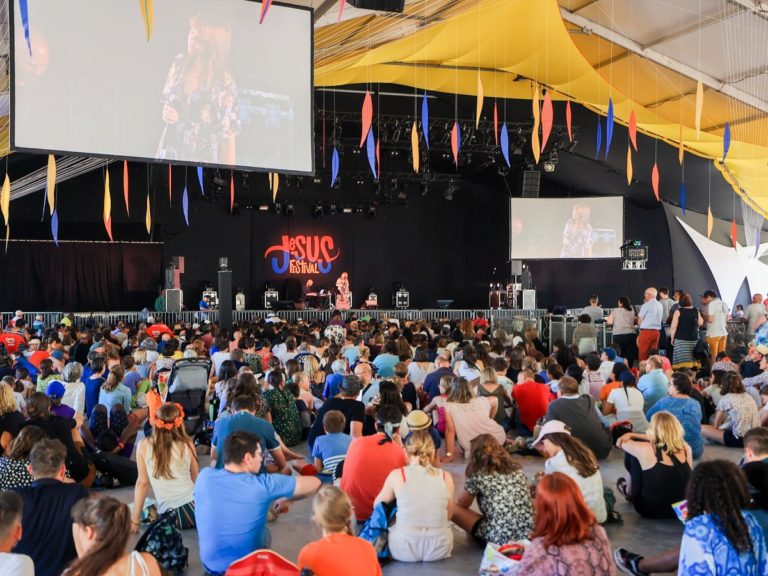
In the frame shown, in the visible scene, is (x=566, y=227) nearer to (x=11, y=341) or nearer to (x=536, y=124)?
(x=536, y=124)

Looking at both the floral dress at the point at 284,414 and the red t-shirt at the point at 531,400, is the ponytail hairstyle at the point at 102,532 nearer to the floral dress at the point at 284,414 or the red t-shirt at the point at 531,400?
the floral dress at the point at 284,414

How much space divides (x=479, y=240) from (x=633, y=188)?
16.9ft

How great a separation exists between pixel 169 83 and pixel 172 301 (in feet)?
31.5

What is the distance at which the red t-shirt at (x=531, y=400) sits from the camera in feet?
23.6

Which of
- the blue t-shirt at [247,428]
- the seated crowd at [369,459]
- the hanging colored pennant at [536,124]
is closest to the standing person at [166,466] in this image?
the seated crowd at [369,459]

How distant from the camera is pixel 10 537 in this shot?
8.80 ft

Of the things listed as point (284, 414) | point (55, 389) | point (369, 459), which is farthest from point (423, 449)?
point (55, 389)

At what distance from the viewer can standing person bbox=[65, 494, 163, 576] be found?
8.13 ft

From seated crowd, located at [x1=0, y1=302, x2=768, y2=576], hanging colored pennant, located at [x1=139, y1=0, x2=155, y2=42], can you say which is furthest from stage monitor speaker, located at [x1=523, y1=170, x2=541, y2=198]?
hanging colored pennant, located at [x1=139, y1=0, x2=155, y2=42]

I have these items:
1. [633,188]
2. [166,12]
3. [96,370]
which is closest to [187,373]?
[96,370]

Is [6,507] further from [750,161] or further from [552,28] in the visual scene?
[750,161]

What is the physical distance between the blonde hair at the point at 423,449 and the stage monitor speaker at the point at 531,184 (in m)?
16.6

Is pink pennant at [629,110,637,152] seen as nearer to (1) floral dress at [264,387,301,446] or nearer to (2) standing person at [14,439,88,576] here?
(1) floral dress at [264,387,301,446]

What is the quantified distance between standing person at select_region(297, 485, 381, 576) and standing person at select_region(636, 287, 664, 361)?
332 inches
